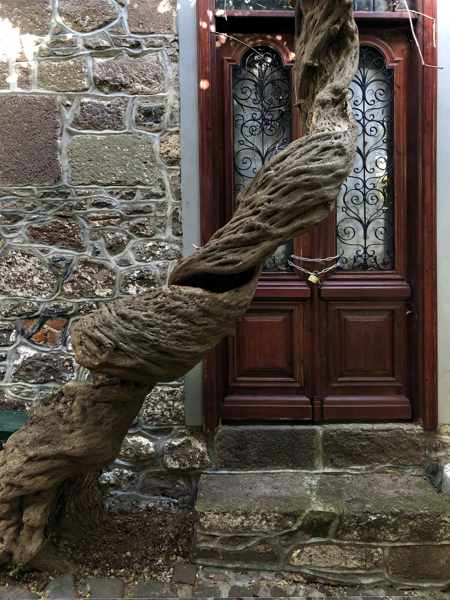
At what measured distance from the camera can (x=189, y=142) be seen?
3.00m

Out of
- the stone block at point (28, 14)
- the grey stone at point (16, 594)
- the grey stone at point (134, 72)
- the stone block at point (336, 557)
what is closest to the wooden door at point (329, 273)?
the grey stone at point (134, 72)

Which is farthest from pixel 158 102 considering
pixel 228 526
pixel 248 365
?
pixel 228 526

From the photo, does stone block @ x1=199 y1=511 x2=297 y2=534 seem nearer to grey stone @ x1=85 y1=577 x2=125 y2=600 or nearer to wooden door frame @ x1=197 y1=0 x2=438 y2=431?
grey stone @ x1=85 y1=577 x2=125 y2=600

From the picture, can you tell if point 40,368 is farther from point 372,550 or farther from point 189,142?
point 372,550

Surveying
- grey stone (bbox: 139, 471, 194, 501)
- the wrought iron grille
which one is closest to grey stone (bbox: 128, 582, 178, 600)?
grey stone (bbox: 139, 471, 194, 501)

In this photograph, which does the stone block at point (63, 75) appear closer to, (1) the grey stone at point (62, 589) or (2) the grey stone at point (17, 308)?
(2) the grey stone at point (17, 308)

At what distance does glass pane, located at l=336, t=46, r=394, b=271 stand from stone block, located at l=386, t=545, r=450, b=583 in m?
1.54

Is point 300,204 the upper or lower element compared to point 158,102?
lower

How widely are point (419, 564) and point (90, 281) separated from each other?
84.4 inches

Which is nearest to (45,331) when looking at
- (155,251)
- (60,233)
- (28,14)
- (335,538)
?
(60,233)

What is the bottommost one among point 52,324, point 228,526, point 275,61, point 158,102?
point 228,526

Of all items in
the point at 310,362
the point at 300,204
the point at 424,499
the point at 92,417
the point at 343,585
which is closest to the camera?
the point at 300,204

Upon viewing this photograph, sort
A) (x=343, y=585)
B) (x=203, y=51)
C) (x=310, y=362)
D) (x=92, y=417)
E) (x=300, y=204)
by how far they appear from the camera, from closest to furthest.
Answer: (x=300, y=204)
(x=92, y=417)
(x=343, y=585)
(x=203, y=51)
(x=310, y=362)

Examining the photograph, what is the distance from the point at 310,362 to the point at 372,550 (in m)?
1.11
